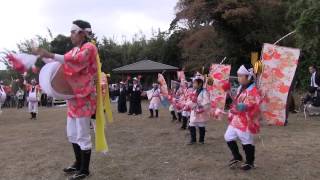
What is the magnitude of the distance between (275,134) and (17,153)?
636 centimetres

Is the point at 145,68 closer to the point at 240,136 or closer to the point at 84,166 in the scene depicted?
the point at 240,136

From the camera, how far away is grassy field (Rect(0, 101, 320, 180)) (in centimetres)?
714

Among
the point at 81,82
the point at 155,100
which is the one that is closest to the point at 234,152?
the point at 81,82

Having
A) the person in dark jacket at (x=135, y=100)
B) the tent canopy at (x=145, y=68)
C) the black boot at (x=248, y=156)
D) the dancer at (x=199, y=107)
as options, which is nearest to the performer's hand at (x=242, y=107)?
the black boot at (x=248, y=156)

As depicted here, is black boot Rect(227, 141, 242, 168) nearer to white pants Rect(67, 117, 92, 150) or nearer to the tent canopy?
white pants Rect(67, 117, 92, 150)

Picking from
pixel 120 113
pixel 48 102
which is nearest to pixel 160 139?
pixel 120 113

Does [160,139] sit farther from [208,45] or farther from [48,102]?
[48,102]

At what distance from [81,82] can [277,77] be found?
370 cm

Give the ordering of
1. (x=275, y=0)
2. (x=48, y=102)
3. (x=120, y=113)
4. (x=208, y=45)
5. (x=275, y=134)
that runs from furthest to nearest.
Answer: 1. (x=48, y=102)
2. (x=208, y=45)
3. (x=275, y=0)
4. (x=120, y=113)
5. (x=275, y=134)

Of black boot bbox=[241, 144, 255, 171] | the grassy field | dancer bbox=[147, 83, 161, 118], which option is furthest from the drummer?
dancer bbox=[147, 83, 161, 118]

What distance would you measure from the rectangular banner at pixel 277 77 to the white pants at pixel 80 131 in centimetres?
318

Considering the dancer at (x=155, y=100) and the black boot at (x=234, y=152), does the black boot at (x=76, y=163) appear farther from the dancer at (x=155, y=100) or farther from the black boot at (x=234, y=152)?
the dancer at (x=155, y=100)

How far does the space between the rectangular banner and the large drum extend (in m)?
3.42

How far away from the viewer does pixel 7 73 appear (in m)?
46.7
